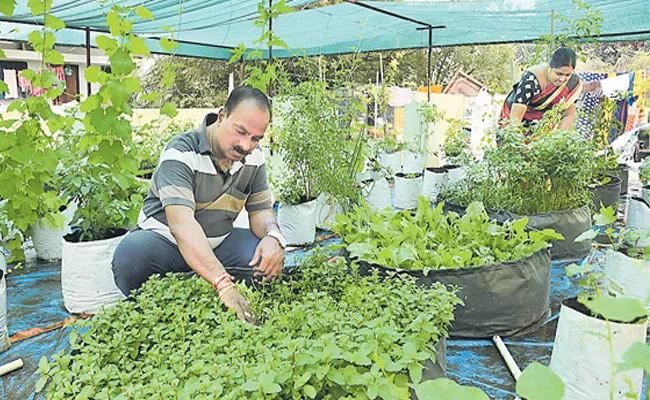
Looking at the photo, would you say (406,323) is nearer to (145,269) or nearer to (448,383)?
(448,383)

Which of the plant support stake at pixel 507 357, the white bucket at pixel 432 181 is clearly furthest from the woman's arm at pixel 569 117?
the plant support stake at pixel 507 357

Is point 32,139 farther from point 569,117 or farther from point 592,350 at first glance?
point 569,117

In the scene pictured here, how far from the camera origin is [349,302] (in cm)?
164

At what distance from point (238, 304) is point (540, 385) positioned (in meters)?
1.08

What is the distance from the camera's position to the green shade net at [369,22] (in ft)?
16.0

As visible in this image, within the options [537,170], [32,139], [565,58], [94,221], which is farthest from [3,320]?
[565,58]

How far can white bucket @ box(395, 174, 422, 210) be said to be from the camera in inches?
223

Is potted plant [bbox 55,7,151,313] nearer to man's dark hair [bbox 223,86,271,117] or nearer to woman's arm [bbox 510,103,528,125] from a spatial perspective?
man's dark hair [bbox 223,86,271,117]

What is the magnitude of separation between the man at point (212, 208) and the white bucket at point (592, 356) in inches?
41.7

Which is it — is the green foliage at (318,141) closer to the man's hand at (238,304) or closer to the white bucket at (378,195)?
the white bucket at (378,195)

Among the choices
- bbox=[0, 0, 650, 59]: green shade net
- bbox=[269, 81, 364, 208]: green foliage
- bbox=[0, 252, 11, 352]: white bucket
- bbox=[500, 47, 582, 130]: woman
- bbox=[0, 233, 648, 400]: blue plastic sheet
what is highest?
bbox=[0, 0, 650, 59]: green shade net

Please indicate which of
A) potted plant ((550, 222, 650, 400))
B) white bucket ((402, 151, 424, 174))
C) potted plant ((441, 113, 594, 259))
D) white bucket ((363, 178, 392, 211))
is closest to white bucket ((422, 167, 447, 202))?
white bucket ((363, 178, 392, 211))

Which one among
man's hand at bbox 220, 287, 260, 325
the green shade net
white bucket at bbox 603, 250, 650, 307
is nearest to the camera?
man's hand at bbox 220, 287, 260, 325

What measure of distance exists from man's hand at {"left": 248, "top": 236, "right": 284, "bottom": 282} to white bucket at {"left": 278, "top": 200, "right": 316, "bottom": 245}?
1915mm
